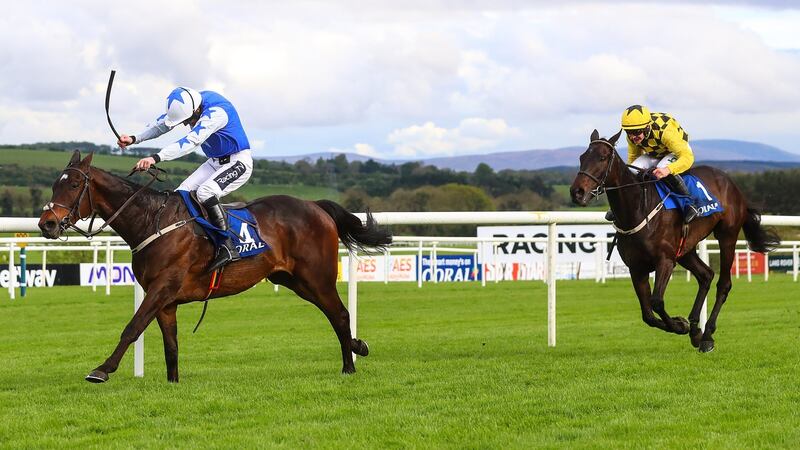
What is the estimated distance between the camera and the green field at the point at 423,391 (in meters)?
4.96

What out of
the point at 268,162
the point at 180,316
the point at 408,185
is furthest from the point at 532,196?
the point at 180,316

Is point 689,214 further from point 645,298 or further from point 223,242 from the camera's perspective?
point 223,242

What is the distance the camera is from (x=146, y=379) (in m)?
7.16

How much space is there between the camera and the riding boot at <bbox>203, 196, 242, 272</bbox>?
694 centimetres

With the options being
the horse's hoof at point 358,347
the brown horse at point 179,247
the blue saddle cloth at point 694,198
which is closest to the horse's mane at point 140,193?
the brown horse at point 179,247

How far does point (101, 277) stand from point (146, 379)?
19285mm

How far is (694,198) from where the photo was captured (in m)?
8.41

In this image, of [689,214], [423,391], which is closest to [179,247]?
[423,391]

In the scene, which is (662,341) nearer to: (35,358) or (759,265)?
(35,358)

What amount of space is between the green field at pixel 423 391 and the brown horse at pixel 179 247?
0.43 m

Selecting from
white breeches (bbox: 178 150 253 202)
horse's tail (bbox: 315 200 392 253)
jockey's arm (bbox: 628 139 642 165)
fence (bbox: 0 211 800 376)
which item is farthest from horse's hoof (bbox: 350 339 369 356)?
jockey's arm (bbox: 628 139 642 165)

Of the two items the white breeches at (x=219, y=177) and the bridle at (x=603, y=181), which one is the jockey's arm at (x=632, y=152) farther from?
the white breeches at (x=219, y=177)

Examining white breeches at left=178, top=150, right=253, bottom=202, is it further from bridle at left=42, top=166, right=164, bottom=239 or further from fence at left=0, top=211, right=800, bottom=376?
fence at left=0, top=211, right=800, bottom=376

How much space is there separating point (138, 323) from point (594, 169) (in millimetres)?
3303
